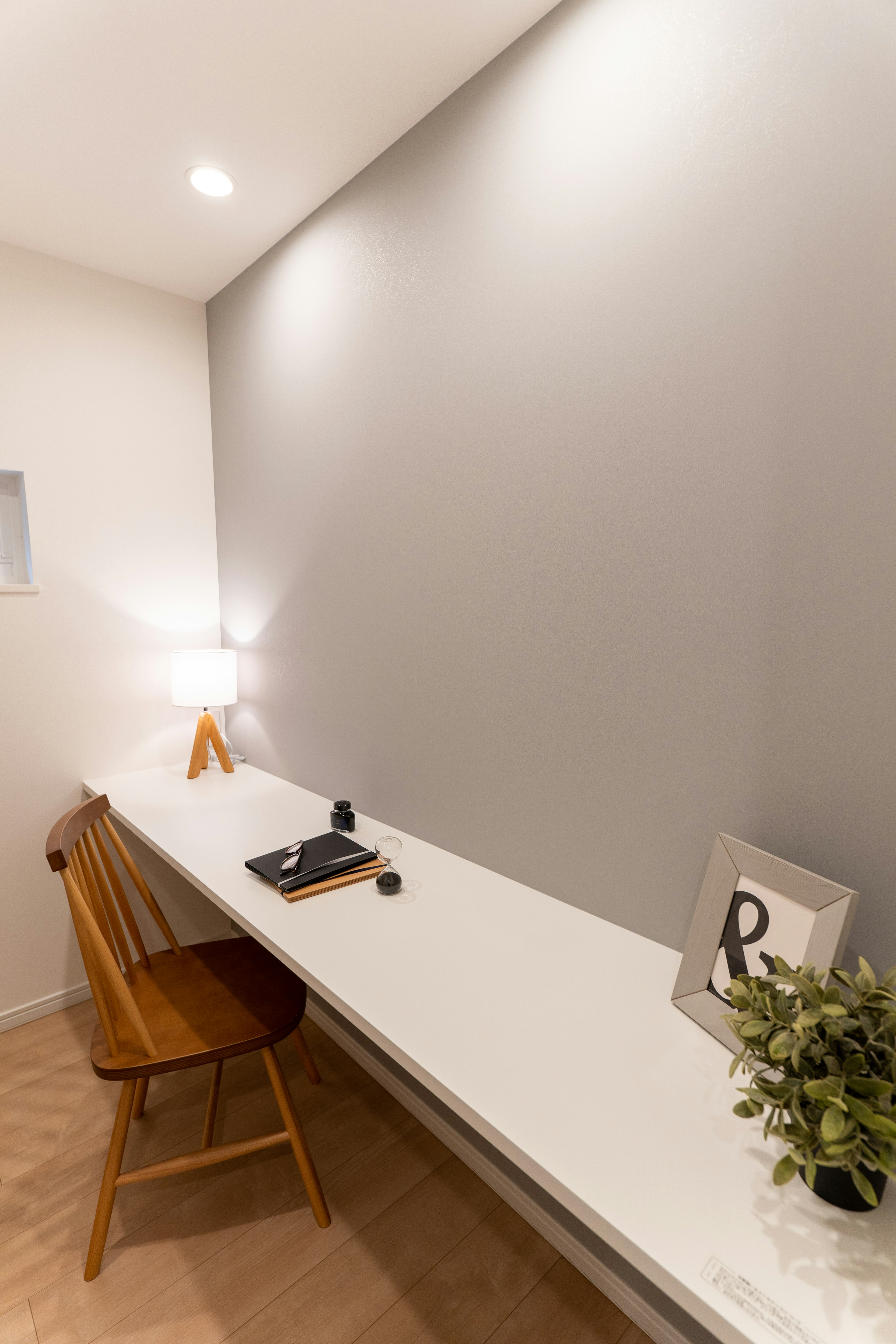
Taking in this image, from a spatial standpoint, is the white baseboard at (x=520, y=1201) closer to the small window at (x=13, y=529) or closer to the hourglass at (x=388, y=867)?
the hourglass at (x=388, y=867)

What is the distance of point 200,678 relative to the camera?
2.37 m

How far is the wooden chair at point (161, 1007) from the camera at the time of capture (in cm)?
140

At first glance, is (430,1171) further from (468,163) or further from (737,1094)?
(468,163)

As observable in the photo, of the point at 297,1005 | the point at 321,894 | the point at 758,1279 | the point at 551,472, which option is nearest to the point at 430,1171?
the point at 297,1005

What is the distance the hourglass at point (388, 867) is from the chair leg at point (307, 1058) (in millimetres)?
615

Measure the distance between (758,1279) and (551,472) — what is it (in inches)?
49.7

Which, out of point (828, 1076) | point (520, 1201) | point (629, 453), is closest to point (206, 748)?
point (520, 1201)

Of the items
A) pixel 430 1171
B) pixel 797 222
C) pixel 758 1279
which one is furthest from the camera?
pixel 430 1171

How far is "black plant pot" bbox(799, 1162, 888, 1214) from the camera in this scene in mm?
751

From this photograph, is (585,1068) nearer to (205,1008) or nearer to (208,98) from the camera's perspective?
(205,1008)

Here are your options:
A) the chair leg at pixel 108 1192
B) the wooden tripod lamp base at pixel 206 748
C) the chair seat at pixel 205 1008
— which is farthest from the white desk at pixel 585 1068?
the wooden tripod lamp base at pixel 206 748

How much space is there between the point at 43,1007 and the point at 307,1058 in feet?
3.57

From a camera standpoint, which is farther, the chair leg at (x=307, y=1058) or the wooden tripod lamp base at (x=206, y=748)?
the wooden tripod lamp base at (x=206, y=748)

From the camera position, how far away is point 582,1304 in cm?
137
